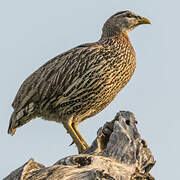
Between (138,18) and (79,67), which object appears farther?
(138,18)

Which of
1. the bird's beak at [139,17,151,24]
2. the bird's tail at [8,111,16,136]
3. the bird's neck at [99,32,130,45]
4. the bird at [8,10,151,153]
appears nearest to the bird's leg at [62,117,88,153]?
the bird at [8,10,151,153]

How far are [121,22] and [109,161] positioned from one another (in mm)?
5026

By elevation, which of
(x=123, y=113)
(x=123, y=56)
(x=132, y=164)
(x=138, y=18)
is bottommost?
(x=132, y=164)

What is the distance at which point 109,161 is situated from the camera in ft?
22.9

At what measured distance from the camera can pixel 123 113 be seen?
816 centimetres

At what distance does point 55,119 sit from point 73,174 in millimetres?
3748

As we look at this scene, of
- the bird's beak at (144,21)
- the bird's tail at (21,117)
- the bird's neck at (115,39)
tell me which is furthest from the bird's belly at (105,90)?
the bird's beak at (144,21)

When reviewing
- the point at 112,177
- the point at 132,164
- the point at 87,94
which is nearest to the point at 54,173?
the point at 112,177

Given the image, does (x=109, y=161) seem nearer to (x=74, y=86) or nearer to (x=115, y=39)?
(x=74, y=86)

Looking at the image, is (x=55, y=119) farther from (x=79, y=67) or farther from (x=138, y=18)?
(x=138, y=18)

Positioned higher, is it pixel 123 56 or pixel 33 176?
pixel 123 56

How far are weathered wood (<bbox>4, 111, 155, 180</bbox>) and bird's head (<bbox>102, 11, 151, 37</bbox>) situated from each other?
3.49 metres

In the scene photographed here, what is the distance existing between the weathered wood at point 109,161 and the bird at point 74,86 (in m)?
1.71

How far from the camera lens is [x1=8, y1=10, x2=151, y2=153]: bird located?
977 centimetres
